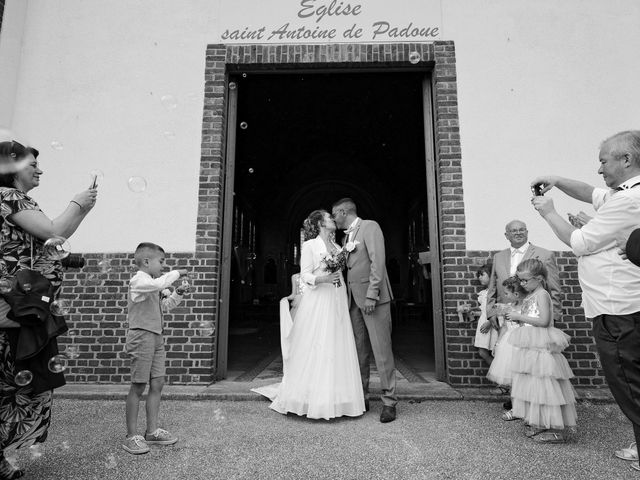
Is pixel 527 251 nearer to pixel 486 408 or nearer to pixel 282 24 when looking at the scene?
pixel 486 408

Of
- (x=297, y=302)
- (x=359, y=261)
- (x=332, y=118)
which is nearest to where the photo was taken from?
(x=359, y=261)

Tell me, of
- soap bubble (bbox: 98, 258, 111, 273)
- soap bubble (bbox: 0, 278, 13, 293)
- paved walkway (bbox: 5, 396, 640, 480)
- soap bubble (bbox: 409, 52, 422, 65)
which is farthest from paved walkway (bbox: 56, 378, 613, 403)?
soap bubble (bbox: 409, 52, 422, 65)

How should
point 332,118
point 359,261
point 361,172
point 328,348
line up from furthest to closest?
1. point 361,172
2. point 332,118
3. point 359,261
4. point 328,348

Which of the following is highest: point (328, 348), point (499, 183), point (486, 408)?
point (499, 183)

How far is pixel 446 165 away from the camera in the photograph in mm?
5078

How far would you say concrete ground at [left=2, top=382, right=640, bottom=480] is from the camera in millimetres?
2725

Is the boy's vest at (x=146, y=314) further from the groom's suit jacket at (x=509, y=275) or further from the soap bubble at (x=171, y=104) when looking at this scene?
the groom's suit jacket at (x=509, y=275)

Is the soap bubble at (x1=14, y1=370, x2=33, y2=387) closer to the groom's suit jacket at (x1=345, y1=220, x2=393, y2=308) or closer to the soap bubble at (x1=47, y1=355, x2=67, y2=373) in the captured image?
the soap bubble at (x1=47, y1=355, x2=67, y2=373)

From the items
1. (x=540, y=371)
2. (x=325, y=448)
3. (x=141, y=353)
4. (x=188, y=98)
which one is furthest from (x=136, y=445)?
(x=188, y=98)

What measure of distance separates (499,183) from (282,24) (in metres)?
3.29

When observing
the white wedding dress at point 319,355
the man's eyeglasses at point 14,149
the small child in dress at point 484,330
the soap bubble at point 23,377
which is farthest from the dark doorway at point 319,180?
the man's eyeglasses at point 14,149

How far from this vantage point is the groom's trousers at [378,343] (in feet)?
12.8

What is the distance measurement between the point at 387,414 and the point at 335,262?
1415 mm

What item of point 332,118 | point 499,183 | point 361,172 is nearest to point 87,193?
point 499,183
